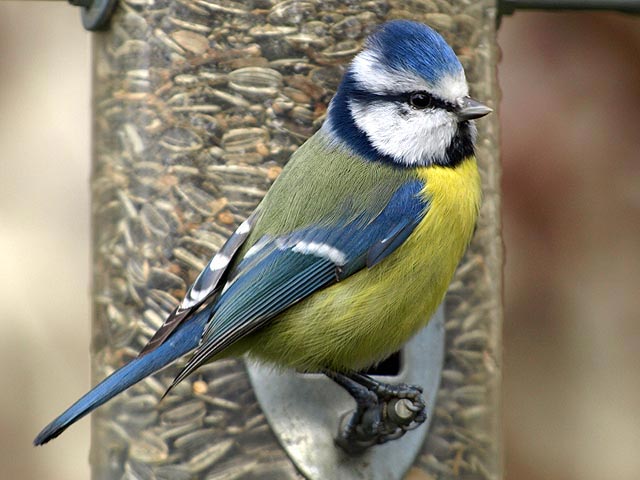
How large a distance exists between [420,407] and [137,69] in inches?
50.7

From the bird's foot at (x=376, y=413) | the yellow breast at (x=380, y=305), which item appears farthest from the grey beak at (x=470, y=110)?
the bird's foot at (x=376, y=413)

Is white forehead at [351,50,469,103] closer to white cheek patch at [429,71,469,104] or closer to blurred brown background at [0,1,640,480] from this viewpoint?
white cheek patch at [429,71,469,104]

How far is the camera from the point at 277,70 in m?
3.99

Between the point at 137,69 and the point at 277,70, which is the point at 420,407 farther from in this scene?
the point at 137,69

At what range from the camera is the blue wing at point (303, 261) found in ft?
12.0

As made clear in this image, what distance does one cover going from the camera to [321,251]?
3.73 m

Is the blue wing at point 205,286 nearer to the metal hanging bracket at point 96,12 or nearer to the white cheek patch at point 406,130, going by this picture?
the white cheek patch at point 406,130

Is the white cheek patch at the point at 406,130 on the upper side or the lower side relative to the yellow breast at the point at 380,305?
upper

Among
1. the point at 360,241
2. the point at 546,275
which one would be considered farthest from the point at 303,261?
the point at 546,275

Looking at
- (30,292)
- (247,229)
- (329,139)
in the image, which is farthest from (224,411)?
(30,292)

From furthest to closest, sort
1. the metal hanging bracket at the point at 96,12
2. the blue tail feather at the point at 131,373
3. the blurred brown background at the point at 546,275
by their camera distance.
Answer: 1. the blurred brown background at the point at 546,275
2. the metal hanging bracket at the point at 96,12
3. the blue tail feather at the point at 131,373

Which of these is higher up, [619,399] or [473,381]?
[473,381]

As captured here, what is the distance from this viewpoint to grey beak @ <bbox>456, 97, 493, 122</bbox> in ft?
12.2

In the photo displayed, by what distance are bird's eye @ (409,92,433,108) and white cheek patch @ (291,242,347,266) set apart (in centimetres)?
44
